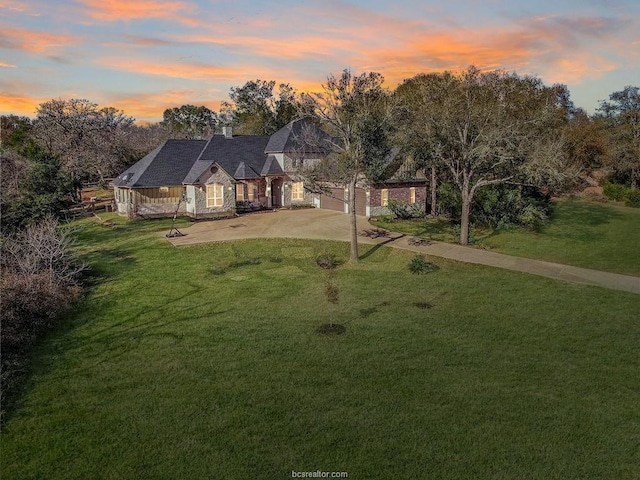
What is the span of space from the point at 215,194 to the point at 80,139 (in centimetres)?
2291

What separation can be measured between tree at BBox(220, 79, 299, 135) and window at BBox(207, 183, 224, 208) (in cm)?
2558

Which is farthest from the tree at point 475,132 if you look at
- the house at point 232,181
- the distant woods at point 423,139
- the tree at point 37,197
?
the tree at point 37,197

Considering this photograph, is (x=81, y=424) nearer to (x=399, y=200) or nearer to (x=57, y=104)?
(x=399, y=200)

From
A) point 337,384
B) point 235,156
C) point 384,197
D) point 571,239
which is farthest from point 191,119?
point 337,384

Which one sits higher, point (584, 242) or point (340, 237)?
point (340, 237)

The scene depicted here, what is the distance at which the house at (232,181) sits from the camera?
36.6 metres

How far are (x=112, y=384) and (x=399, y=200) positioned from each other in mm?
28422

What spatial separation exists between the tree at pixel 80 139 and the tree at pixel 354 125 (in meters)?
32.5

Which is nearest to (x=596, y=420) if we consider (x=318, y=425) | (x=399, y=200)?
(x=318, y=425)

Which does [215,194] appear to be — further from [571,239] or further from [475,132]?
[571,239]

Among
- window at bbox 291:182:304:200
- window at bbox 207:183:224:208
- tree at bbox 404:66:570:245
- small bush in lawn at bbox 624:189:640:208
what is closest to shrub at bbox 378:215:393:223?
tree at bbox 404:66:570:245

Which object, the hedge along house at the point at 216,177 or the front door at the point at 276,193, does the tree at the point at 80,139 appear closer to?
the hedge along house at the point at 216,177

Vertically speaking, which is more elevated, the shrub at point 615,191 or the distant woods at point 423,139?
the distant woods at point 423,139

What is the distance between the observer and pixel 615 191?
184 ft
